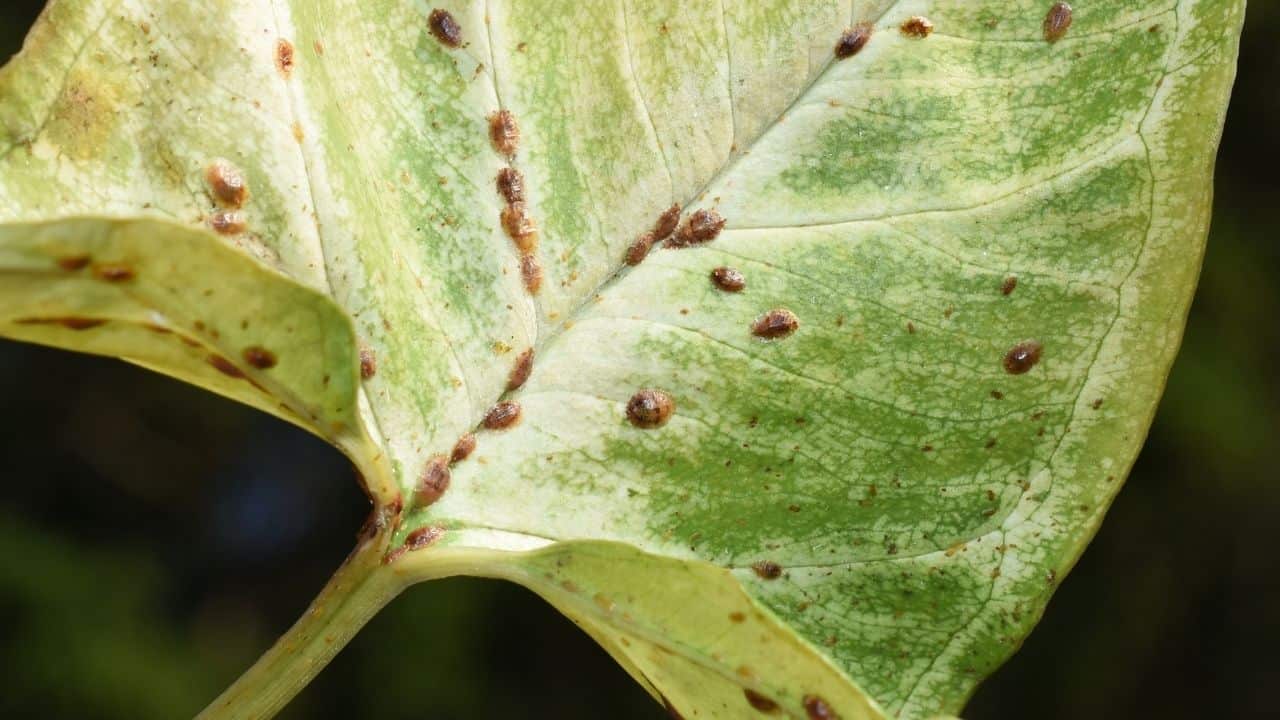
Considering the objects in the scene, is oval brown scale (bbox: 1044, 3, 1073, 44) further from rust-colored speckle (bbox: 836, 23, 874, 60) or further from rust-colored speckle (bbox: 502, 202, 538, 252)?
rust-colored speckle (bbox: 502, 202, 538, 252)

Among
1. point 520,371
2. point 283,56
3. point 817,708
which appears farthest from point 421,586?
point 817,708

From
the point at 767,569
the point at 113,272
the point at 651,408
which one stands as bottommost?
the point at 767,569

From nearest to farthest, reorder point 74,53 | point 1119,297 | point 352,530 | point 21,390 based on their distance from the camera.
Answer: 1. point 74,53
2. point 1119,297
3. point 21,390
4. point 352,530

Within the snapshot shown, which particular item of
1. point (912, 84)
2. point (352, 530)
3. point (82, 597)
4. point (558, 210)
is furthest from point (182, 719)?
point (912, 84)

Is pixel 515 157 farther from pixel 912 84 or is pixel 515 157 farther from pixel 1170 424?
pixel 1170 424

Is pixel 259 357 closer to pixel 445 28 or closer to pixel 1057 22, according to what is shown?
pixel 445 28

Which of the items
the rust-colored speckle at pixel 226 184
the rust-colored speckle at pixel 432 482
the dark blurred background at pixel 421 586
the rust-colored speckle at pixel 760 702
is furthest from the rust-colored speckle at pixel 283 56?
the dark blurred background at pixel 421 586
